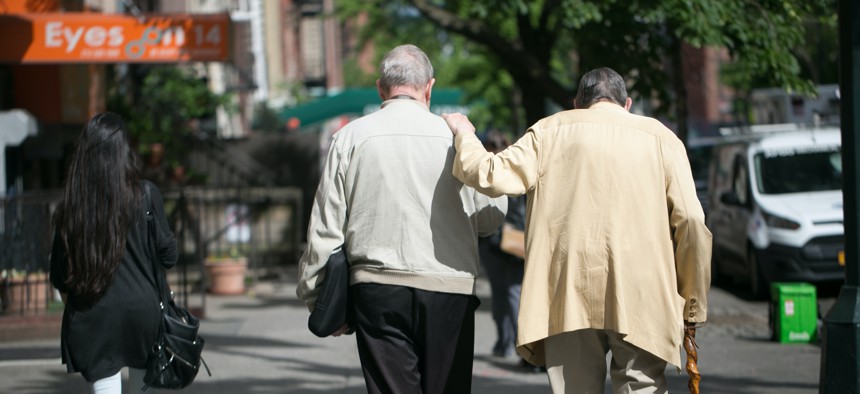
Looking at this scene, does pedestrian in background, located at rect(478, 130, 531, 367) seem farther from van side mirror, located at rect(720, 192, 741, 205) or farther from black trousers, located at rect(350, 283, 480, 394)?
van side mirror, located at rect(720, 192, 741, 205)

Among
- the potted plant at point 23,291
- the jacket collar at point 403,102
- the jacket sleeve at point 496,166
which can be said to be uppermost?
the jacket collar at point 403,102

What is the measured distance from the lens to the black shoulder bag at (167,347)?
524cm

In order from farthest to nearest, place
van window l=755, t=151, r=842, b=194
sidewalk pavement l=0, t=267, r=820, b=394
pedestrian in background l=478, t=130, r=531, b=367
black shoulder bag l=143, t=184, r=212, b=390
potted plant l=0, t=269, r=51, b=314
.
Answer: van window l=755, t=151, r=842, b=194 → potted plant l=0, t=269, r=51, b=314 → pedestrian in background l=478, t=130, r=531, b=367 → sidewalk pavement l=0, t=267, r=820, b=394 → black shoulder bag l=143, t=184, r=212, b=390

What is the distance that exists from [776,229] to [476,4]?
13.6 feet

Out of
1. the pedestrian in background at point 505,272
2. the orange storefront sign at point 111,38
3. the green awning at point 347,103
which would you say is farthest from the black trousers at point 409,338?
the green awning at point 347,103

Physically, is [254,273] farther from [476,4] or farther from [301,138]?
[476,4]

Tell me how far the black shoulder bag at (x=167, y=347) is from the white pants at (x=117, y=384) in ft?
0.13

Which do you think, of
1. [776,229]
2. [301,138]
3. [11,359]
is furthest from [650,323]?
[301,138]

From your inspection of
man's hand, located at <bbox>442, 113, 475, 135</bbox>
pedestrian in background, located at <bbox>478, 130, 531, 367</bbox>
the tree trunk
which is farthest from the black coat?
the tree trunk

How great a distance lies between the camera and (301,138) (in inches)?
797

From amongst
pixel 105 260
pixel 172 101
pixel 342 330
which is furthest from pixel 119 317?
pixel 172 101

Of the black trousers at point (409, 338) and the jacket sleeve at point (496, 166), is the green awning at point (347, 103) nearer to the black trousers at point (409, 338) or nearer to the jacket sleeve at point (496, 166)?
the jacket sleeve at point (496, 166)

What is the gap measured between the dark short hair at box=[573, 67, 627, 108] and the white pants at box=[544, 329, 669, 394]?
3.10 feet

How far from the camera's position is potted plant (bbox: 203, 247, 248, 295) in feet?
49.8
